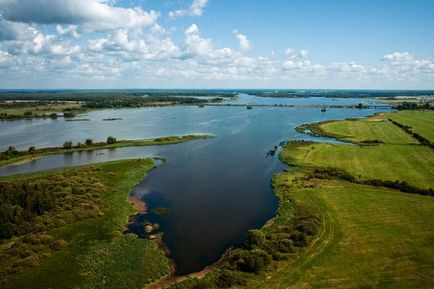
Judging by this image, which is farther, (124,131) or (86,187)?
(124,131)

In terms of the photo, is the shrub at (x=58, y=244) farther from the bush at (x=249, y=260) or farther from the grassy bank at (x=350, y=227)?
the bush at (x=249, y=260)

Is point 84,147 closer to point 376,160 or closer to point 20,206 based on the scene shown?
point 20,206

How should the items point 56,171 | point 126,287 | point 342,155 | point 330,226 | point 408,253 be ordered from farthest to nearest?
1. point 342,155
2. point 56,171
3. point 330,226
4. point 408,253
5. point 126,287

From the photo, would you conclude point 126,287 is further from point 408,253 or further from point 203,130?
point 203,130

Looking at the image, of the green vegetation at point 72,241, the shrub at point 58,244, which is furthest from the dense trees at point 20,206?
the shrub at point 58,244

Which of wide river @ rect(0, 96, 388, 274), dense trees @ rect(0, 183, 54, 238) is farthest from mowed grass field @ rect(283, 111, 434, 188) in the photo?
dense trees @ rect(0, 183, 54, 238)

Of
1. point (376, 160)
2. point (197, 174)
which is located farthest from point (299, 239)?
point (376, 160)

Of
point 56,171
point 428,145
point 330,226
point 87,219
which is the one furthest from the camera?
point 428,145

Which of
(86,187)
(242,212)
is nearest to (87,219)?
(86,187)
